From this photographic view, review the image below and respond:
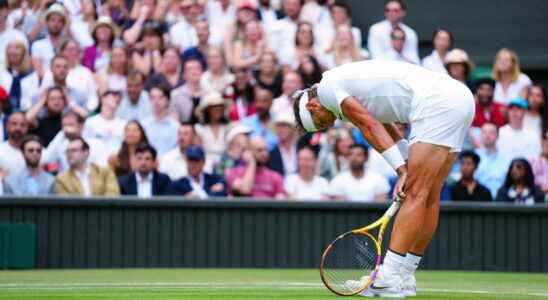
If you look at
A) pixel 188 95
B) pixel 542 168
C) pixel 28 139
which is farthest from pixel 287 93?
Result: pixel 28 139

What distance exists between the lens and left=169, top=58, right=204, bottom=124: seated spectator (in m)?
16.5

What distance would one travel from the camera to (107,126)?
15930 mm

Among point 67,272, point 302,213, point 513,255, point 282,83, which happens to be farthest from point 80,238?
point 513,255

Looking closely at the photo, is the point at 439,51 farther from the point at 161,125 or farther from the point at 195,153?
the point at 195,153

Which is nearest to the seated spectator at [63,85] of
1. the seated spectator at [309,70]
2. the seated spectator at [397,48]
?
→ the seated spectator at [309,70]

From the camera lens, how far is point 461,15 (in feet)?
64.4

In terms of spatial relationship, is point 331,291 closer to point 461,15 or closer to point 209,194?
point 209,194

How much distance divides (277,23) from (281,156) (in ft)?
9.72

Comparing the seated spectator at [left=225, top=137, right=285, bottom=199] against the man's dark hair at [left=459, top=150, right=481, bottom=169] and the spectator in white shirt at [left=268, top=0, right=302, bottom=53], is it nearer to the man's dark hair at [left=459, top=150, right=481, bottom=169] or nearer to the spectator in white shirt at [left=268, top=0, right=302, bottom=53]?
the man's dark hair at [left=459, top=150, right=481, bottom=169]

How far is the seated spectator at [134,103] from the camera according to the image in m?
16.4

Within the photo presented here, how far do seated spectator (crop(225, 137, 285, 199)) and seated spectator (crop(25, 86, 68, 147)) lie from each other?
238 centimetres

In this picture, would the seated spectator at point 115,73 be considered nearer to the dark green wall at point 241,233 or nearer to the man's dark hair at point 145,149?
the man's dark hair at point 145,149

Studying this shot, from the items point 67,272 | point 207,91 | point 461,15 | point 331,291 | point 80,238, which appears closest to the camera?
point 331,291

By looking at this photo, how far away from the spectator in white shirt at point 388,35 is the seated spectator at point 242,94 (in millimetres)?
2040
